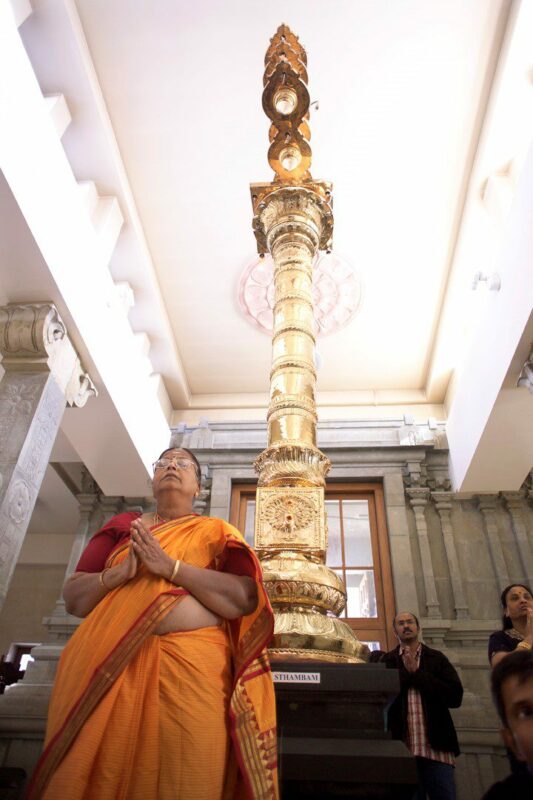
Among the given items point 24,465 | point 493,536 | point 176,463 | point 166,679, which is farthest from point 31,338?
point 493,536

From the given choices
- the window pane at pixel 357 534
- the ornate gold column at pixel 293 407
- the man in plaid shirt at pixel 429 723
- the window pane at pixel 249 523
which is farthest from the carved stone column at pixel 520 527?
the ornate gold column at pixel 293 407

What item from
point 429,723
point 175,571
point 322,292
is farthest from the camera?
point 322,292

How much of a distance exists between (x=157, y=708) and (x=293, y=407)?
200 cm

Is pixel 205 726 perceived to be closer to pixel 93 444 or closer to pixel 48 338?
pixel 48 338

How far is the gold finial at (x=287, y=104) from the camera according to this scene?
3979 millimetres

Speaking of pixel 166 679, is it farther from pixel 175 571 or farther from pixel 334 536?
pixel 334 536

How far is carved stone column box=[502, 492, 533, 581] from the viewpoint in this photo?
5.08 m

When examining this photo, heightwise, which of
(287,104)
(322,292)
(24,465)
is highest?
(322,292)

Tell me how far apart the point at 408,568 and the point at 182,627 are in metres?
4.31

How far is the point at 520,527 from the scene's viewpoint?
211 inches

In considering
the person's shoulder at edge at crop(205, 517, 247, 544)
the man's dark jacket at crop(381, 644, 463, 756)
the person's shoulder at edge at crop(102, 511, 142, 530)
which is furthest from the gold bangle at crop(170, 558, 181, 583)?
the man's dark jacket at crop(381, 644, 463, 756)

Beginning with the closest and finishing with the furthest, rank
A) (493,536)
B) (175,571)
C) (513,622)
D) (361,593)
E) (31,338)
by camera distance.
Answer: (175,571)
(513,622)
(31,338)
(361,593)
(493,536)

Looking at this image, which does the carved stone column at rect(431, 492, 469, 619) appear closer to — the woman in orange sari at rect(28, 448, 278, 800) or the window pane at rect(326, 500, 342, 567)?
the window pane at rect(326, 500, 342, 567)

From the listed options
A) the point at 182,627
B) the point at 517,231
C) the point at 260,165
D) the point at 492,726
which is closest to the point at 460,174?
the point at 517,231
